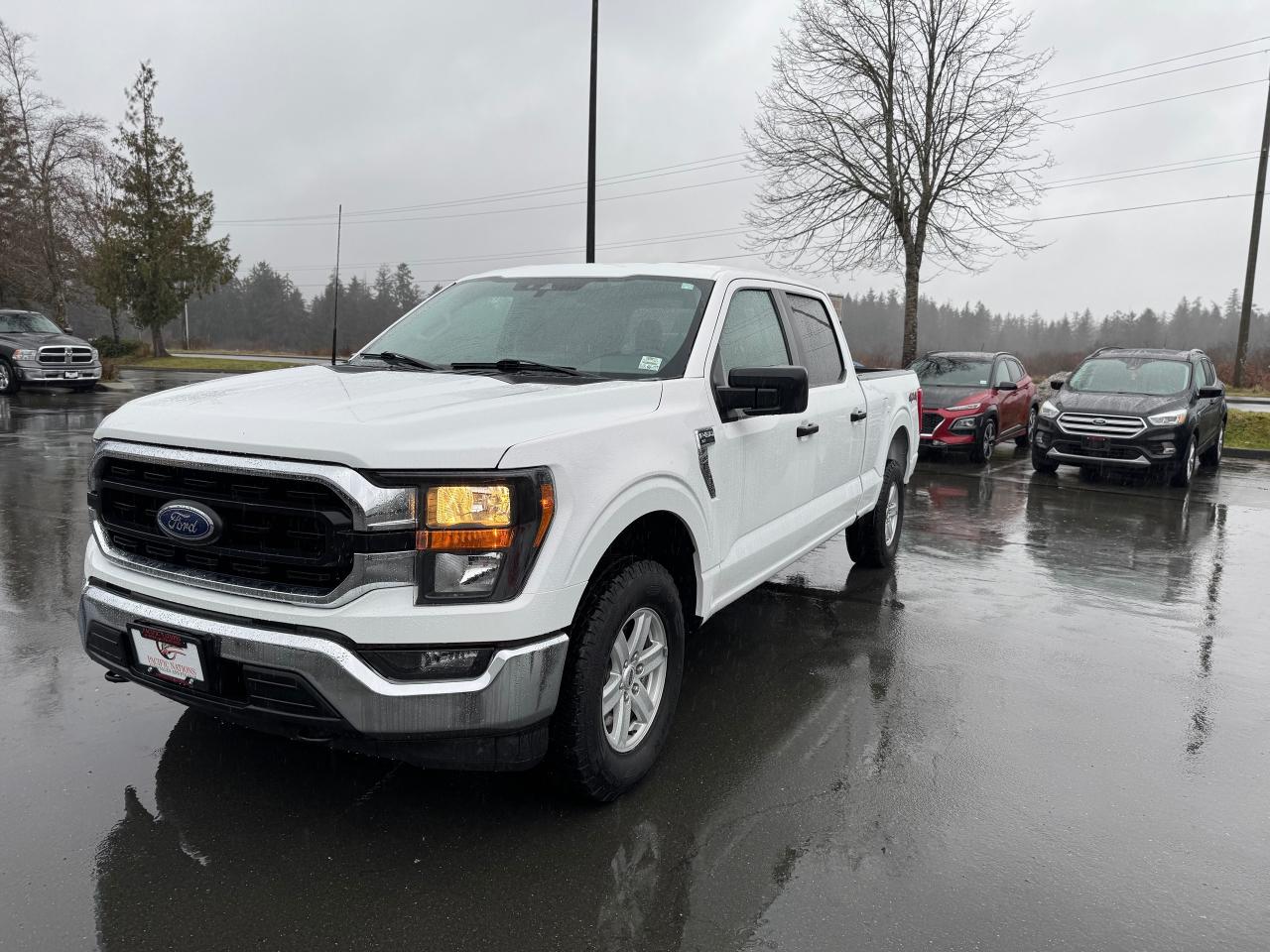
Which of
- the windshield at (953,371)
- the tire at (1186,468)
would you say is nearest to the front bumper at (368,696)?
the tire at (1186,468)

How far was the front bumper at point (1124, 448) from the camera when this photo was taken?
36.8 ft

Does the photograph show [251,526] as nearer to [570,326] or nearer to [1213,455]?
[570,326]

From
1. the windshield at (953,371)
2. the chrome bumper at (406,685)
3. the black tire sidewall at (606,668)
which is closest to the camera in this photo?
the chrome bumper at (406,685)

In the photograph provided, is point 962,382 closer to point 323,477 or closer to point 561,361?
point 561,361

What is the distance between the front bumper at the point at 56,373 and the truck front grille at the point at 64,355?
7 cm

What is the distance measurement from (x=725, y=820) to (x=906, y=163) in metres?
18.4

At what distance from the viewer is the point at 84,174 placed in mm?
34219

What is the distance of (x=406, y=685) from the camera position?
263 cm

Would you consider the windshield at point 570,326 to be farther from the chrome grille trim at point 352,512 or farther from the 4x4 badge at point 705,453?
the chrome grille trim at point 352,512

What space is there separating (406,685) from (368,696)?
0.35 ft

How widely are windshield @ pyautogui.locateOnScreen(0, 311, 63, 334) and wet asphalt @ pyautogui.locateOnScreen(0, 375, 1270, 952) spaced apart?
19.6 m

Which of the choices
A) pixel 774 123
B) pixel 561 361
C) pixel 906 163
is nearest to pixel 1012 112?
pixel 906 163

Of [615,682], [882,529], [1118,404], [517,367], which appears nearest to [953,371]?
[1118,404]

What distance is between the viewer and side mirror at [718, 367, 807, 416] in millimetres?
3607
